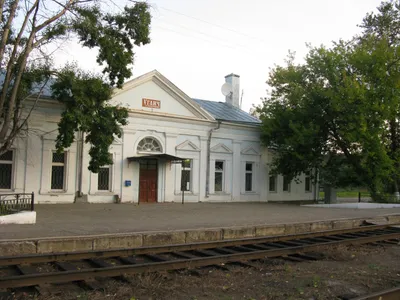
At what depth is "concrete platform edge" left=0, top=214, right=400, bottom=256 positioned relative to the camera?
28.6 ft

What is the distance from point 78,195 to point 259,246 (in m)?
12.2

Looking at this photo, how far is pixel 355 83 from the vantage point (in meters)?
22.6

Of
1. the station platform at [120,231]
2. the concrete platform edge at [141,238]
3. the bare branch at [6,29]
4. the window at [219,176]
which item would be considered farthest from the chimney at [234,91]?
the bare branch at [6,29]

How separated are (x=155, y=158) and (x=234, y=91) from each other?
36.4ft

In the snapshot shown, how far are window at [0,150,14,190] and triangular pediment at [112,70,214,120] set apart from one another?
18.1 ft

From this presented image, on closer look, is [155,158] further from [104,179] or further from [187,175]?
[104,179]

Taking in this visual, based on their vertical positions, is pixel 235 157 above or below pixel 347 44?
below

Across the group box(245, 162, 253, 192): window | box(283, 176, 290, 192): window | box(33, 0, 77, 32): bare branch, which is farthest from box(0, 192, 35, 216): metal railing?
box(283, 176, 290, 192): window

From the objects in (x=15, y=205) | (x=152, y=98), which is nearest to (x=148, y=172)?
(x=152, y=98)

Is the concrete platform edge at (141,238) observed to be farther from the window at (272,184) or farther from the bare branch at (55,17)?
the window at (272,184)

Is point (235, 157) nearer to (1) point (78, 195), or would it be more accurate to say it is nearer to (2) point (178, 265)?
(1) point (78, 195)

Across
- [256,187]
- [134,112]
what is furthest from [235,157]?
[134,112]

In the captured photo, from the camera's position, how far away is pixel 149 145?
74.1 ft

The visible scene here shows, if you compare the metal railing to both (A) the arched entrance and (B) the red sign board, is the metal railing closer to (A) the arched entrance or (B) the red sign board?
(A) the arched entrance
